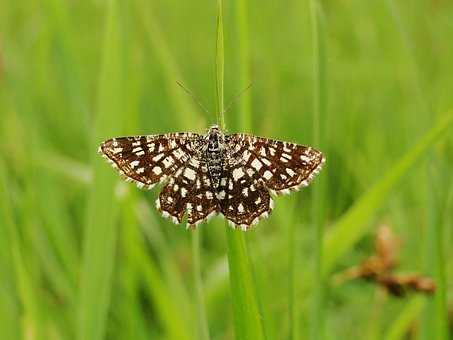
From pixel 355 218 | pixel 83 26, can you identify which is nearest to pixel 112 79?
pixel 355 218

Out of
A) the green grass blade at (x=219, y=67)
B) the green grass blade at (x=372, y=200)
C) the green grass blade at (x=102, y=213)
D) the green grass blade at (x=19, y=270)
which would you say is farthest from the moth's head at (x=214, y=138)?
the green grass blade at (x=219, y=67)

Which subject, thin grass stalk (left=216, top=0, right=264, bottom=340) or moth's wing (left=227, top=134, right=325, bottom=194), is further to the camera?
moth's wing (left=227, top=134, right=325, bottom=194)

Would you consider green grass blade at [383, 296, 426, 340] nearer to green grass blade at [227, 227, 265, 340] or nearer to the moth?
the moth

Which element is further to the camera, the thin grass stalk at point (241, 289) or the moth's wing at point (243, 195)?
the moth's wing at point (243, 195)

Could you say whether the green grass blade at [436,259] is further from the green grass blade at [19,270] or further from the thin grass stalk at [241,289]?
the green grass blade at [19,270]

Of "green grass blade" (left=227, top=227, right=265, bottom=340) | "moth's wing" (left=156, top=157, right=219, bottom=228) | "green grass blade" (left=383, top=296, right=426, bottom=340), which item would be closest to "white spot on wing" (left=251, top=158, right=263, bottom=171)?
"moth's wing" (left=156, top=157, right=219, bottom=228)
